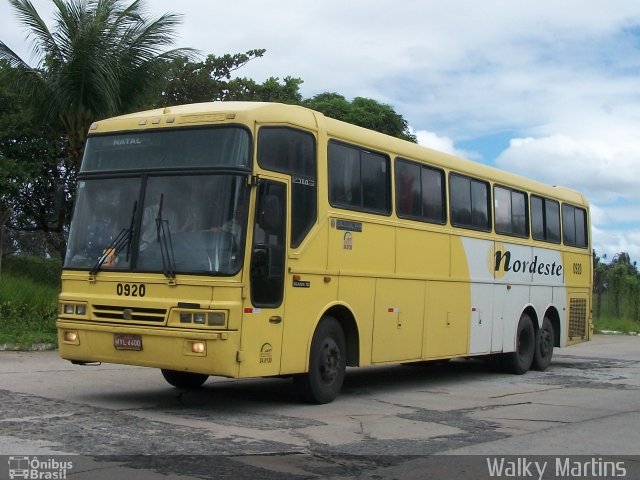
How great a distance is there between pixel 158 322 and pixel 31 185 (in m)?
14.8

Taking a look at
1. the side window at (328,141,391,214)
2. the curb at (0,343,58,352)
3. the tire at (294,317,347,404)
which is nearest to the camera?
the tire at (294,317,347,404)

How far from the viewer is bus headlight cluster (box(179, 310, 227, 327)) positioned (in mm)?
9320

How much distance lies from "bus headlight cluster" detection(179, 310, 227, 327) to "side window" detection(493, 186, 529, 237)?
719 centimetres

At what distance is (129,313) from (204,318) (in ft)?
3.12

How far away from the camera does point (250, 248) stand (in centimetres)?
955

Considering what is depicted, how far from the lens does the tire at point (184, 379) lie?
38.5ft

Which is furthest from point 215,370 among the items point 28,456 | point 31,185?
point 31,185

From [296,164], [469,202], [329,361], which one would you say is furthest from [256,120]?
[469,202]

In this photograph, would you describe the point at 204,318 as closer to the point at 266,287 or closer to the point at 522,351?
the point at 266,287

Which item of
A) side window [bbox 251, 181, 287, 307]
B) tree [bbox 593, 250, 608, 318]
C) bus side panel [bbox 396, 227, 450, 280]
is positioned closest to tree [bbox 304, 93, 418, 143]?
tree [bbox 593, 250, 608, 318]

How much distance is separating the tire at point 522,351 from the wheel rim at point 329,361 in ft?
19.1

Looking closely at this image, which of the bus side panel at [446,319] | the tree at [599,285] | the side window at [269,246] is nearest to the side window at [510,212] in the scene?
the bus side panel at [446,319]

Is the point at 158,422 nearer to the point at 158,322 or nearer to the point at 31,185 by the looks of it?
the point at 158,322

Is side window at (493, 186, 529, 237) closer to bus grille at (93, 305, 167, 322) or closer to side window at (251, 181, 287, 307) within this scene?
side window at (251, 181, 287, 307)
